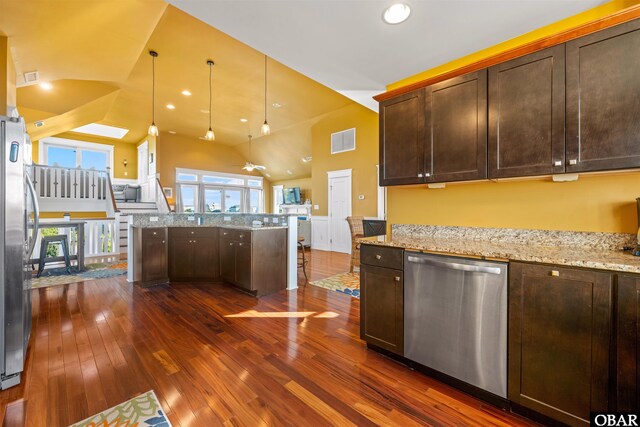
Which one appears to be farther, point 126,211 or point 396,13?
point 126,211

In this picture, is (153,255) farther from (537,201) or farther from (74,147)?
(74,147)

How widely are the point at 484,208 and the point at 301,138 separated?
7.35 meters

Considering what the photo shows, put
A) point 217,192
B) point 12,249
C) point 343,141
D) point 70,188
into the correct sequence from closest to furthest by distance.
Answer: point 12,249
point 70,188
point 343,141
point 217,192

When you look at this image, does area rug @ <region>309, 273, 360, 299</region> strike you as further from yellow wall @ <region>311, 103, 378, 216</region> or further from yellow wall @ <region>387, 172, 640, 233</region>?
yellow wall @ <region>311, 103, 378, 216</region>

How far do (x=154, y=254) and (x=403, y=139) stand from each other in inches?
162

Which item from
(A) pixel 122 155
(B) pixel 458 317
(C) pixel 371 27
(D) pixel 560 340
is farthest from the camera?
(A) pixel 122 155

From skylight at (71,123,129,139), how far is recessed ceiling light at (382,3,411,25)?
33.9 ft

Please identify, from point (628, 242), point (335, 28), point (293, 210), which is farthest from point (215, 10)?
point (293, 210)

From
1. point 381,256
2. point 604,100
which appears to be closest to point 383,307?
point 381,256

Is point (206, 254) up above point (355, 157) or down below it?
below

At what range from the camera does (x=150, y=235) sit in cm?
415

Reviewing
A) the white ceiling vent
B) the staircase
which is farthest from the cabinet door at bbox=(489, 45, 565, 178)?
the staircase

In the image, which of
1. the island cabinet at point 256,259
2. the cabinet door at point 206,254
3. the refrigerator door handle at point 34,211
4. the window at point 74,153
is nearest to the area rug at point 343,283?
the island cabinet at point 256,259

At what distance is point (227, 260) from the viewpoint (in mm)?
4121
